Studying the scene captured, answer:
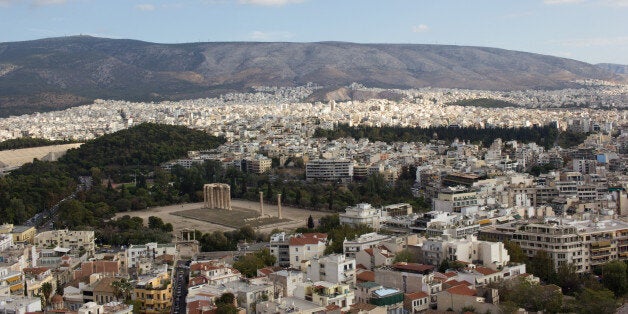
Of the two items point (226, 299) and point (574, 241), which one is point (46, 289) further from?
point (574, 241)

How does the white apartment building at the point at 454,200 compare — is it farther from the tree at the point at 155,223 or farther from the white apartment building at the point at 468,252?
the tree at the point at 155,223

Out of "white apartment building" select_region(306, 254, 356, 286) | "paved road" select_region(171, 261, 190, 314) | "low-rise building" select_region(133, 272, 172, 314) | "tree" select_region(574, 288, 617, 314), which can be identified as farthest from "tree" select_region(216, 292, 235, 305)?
"tree" select_region(574, 288, 617, 314)

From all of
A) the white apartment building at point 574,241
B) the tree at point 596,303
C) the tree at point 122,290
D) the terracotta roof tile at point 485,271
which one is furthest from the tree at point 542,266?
the tree at point 122,290

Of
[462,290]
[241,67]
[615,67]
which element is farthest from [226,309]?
[615,67]

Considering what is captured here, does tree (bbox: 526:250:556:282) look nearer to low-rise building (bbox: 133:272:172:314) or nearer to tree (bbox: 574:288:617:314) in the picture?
tree (bbox: 574:288:617:314)

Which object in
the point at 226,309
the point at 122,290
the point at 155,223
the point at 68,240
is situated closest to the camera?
the point at 226,309

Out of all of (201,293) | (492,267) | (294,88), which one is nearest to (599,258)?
(492,267)

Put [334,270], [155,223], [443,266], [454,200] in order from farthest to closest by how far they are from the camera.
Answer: [155,223], [454,200], [443,266], [334,270]
